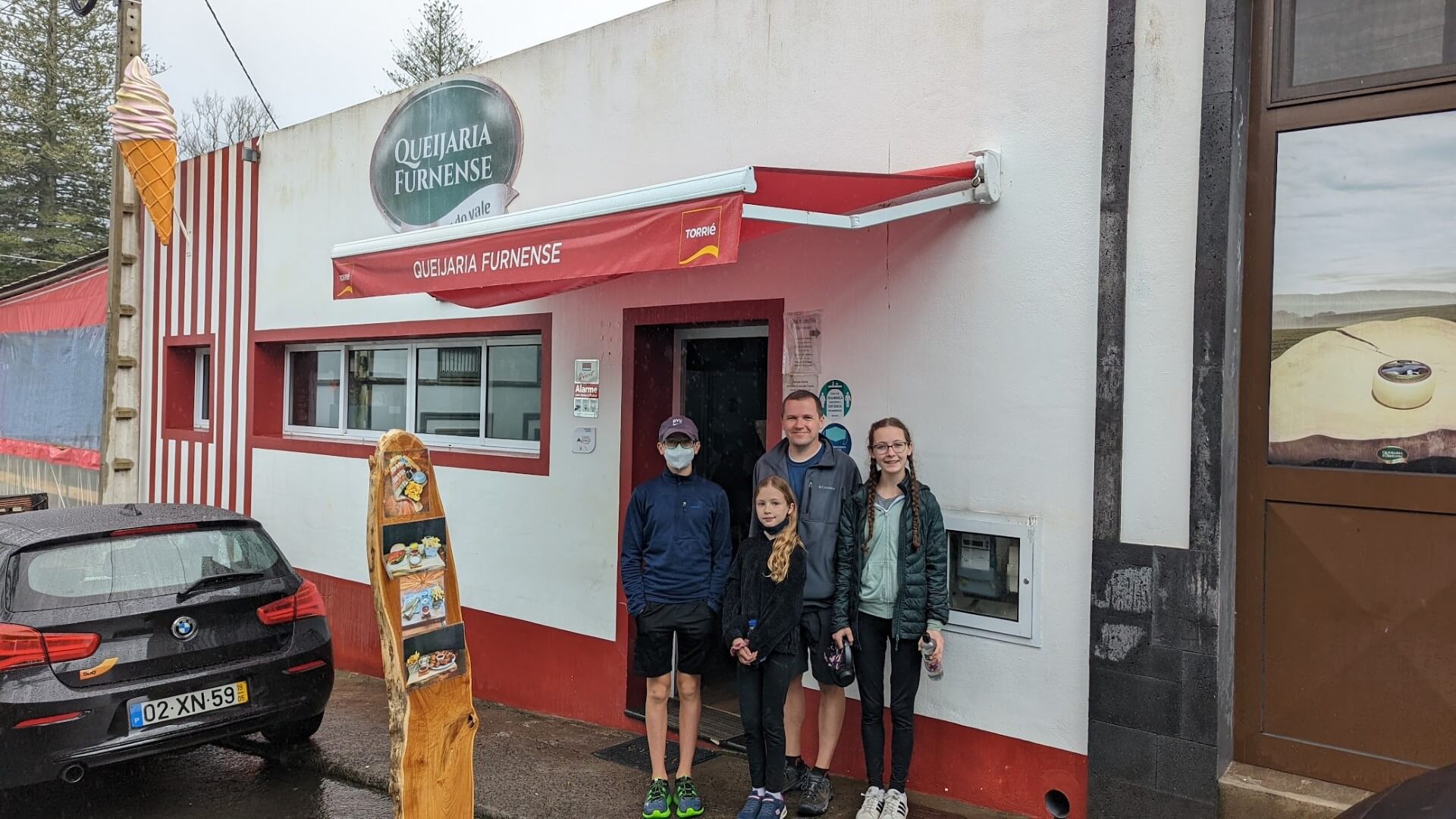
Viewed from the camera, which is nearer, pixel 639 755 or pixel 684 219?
pixel 684 219

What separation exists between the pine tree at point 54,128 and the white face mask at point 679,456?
81.5 ft

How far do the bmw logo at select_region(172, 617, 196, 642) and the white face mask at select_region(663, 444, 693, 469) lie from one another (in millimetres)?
2484

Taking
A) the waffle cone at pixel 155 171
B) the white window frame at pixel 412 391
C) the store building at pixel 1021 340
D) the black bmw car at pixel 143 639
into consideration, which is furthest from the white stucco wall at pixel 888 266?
the waffle cone at pixel 155 171

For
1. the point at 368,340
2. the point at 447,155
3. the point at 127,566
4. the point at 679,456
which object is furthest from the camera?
the point at 368,340

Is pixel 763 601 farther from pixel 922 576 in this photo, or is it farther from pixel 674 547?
pixel 922 576

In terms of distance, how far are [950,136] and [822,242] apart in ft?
2.72

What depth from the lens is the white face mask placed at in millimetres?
4867

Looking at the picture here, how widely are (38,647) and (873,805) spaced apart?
3.84m

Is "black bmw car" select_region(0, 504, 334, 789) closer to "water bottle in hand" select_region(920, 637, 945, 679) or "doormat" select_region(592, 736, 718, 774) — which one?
"doormat" select_region(592, 736, 718, 774)

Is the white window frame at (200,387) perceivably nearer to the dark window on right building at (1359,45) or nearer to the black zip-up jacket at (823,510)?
the black zip-up jacket at (823,510)

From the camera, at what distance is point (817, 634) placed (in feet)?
15.0

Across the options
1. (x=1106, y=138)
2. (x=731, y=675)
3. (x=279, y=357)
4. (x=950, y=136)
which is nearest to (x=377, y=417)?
(x=279, y=357)

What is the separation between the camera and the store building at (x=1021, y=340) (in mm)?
3852

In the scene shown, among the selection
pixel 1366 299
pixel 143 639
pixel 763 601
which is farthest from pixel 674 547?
pixel 1366 299
